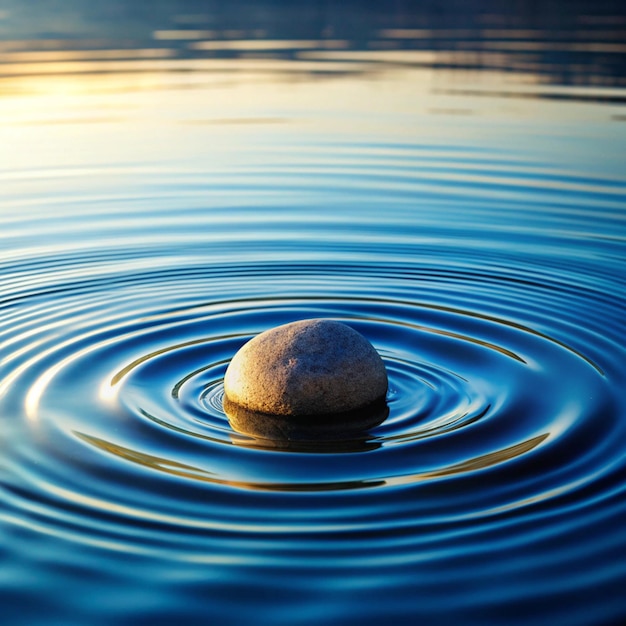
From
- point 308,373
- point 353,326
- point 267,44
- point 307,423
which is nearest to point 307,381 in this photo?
point 308,373

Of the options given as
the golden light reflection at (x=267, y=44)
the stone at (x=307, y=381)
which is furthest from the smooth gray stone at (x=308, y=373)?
the golden light reflection at (x=267, y=44)

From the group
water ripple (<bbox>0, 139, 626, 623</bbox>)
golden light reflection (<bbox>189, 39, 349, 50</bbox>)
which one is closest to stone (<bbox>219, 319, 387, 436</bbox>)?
water ripple (<bbox>0, 139, 626, 623</bbox>)

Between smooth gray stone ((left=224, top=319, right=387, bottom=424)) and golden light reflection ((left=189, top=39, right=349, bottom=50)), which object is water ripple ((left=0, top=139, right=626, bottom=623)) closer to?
smooth gray stone ((left=224, top=319, right=387, bottom=424))

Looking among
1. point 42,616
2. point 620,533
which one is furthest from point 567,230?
point 42,616

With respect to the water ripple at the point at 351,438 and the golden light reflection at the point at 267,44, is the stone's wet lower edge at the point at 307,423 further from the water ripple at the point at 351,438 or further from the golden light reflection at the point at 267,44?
the golden light reflection at the point at 267,44

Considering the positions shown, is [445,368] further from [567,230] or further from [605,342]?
[567,230]

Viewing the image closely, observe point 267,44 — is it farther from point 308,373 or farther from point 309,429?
point 309,429
